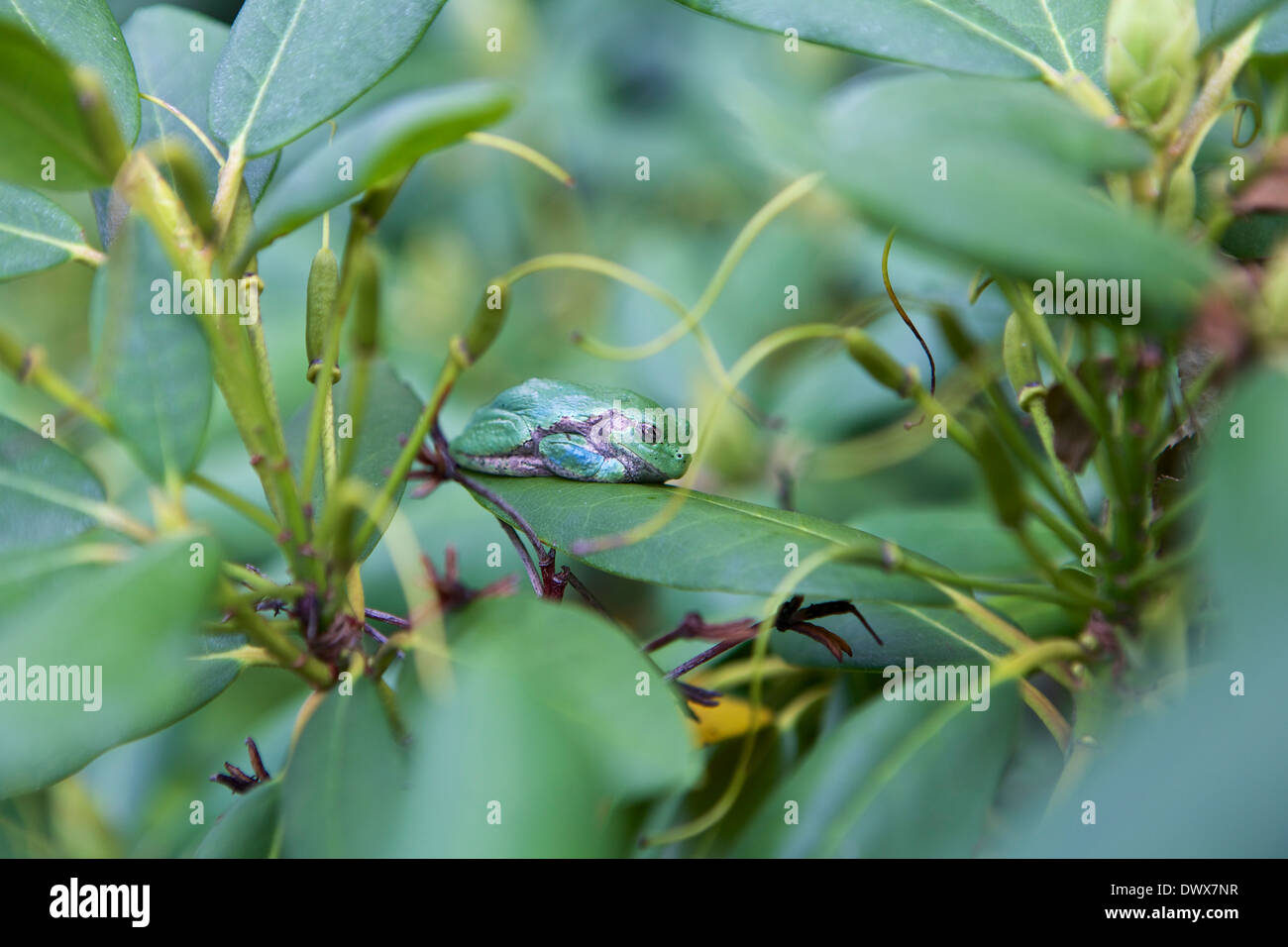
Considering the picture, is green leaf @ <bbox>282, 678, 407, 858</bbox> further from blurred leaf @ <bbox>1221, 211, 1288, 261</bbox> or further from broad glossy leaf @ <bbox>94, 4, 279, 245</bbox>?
blurred leaf @ <bbox>1221, 211, 1288, 261</bbox>

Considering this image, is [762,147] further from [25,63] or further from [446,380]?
[25,63]

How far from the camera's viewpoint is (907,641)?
0.93 m

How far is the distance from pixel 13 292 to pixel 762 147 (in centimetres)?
324

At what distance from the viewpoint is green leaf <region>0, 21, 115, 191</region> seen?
2.15 feet

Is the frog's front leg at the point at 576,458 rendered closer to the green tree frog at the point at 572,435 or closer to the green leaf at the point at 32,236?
the green tree frog at the point at 572,435

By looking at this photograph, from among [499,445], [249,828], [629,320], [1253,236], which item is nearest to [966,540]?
[1253,236]

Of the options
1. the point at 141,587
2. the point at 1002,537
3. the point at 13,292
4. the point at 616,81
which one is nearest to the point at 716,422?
the point at 1002,537

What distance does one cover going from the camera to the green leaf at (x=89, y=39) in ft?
2.92

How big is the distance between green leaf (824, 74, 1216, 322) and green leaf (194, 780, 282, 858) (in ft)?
2.20

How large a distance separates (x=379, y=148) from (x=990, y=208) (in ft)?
1.21

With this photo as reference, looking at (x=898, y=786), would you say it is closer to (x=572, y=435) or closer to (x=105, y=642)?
(x=105, y=642)

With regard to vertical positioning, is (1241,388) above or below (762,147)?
below

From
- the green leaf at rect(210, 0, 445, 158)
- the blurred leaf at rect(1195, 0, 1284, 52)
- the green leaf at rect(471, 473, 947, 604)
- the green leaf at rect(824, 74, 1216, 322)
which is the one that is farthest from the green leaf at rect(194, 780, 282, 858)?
the blurred leaf at rect(1195, 0, 1284, 52)
